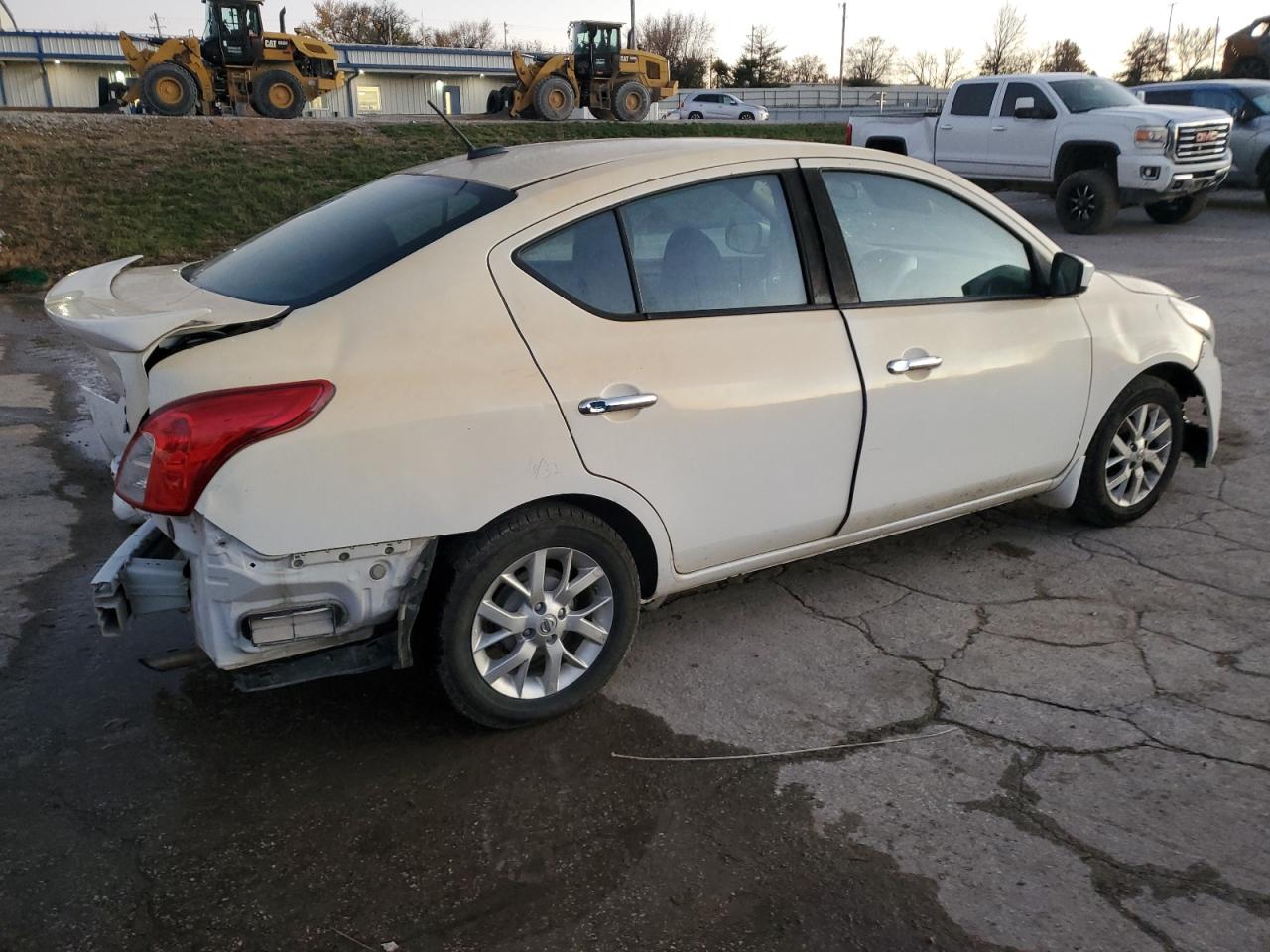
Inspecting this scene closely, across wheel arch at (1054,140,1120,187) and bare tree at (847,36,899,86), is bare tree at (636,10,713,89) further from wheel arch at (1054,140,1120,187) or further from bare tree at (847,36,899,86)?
wheel arch at (1054,140,1120,187)

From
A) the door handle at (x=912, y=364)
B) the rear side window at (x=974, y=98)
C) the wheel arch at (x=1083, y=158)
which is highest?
the rear side window at (x=974, y=98)

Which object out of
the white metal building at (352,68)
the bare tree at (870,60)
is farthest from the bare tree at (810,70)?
the white metal building at (352,68)

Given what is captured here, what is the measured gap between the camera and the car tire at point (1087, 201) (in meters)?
14.8

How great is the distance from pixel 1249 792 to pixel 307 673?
2646 mm

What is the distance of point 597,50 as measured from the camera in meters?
27.9

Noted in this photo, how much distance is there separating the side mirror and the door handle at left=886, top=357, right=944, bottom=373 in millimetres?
734

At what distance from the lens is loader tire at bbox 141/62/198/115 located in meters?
22.2

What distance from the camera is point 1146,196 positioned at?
1470 centimetres

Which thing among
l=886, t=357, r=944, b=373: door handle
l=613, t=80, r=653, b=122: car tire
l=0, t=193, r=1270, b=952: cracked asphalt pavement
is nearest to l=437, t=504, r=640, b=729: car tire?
l=0, t=193, r=1270, b=952: cracked asphalt pavement

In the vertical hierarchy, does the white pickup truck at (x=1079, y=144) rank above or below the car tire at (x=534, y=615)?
above

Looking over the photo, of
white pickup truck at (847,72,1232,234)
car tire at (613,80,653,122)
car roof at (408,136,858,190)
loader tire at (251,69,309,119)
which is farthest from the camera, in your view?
car tire at (613,80,653,122)

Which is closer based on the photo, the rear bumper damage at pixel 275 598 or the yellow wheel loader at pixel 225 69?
the rear bumper damage at pixel 275 598

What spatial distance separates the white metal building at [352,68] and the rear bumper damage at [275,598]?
1814 inches

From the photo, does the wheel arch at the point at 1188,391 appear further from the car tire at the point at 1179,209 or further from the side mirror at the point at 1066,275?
the car tire at the point at 1179,209
